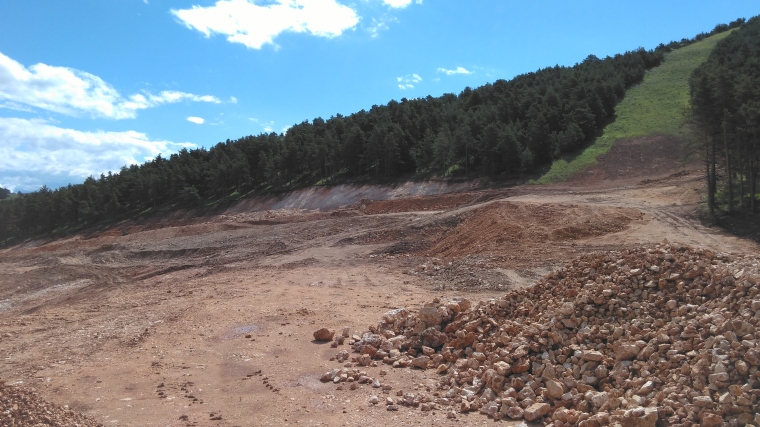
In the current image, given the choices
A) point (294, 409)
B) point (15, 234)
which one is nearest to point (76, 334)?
point (294, 409)

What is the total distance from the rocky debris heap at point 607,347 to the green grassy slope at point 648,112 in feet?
101

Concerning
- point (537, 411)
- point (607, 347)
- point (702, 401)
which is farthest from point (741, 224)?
point (537, 411)

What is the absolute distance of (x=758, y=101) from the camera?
22875 mm

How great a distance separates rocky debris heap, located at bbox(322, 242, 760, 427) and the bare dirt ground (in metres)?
0.77

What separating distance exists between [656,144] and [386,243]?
29118 millimetres

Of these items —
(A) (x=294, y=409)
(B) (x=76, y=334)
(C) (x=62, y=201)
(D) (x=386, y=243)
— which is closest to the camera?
(A) (x=294, y=409)

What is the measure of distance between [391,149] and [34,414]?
42619 mm

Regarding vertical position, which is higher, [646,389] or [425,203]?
[425,203]

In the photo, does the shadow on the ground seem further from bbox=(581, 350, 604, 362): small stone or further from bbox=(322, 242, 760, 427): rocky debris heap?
bbox=(581, 350, 604, 362): small stone

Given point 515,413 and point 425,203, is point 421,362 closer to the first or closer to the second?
point 515,413

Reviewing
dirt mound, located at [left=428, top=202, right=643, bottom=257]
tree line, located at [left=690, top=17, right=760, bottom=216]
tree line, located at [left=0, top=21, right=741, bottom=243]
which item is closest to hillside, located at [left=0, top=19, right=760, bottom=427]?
dirt mound, located at [left=428, top=202, right=643, bottom=257]

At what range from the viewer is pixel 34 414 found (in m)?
8.21

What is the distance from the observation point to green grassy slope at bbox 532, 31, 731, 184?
42.0 m

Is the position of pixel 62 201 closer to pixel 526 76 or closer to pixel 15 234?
pixel 15 234
